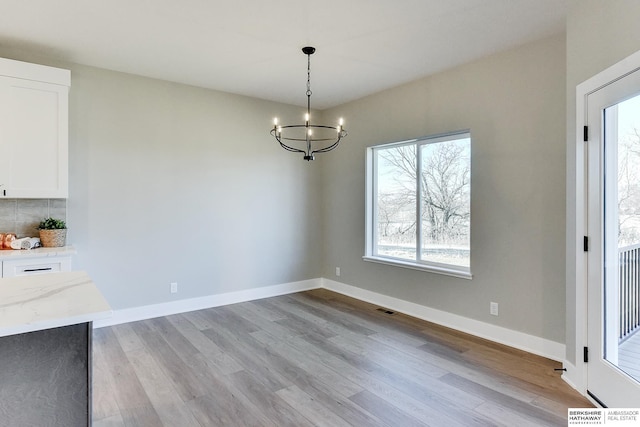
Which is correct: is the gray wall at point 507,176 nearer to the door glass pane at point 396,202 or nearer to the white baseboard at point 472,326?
the white baseboard at point 472,326

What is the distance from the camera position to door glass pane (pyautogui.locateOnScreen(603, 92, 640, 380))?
211cm

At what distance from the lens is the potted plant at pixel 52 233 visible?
11.1 ft

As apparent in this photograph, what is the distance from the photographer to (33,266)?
3.07m

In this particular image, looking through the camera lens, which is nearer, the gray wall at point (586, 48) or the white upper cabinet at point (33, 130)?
the gray wall at point (586, 48)

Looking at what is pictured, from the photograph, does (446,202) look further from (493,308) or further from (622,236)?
(622,236)

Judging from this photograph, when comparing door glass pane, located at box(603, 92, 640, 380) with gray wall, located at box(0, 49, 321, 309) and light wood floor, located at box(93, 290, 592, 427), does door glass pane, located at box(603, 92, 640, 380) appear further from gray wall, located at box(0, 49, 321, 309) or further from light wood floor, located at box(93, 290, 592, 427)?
gray wall, located at box(0, 49, 321, 309)

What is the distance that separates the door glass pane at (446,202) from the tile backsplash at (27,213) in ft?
12.9

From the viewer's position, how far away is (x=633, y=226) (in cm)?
213

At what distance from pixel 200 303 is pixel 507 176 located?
378cm

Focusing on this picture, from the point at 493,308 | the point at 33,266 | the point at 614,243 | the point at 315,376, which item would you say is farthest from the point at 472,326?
the point at 33,266

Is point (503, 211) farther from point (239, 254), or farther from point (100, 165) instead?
point (100, 165)

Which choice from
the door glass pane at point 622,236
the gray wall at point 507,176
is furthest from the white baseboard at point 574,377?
the gray wall at point 507,176

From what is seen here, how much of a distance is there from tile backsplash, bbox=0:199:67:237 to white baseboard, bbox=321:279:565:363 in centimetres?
366

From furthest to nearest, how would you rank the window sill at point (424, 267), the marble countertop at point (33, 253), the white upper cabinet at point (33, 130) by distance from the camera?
1. the window sill at point (424, 267)
2. the white upper cabinet at point (33, 130)
3. the marble countertop at point (33, 253)
